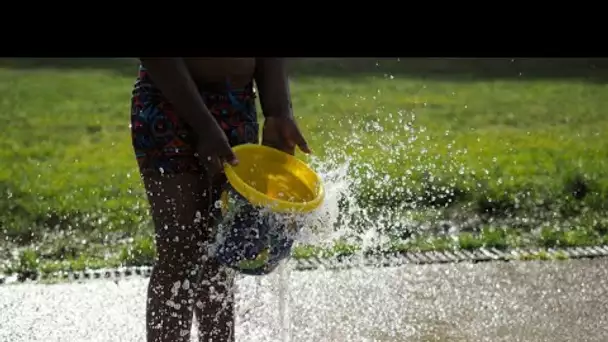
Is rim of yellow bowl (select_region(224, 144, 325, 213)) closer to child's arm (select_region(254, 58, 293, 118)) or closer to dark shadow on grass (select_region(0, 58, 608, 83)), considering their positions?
child's arm (select_region(254, 58, 293, 118))

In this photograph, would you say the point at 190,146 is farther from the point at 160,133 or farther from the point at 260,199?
the point at 260,199

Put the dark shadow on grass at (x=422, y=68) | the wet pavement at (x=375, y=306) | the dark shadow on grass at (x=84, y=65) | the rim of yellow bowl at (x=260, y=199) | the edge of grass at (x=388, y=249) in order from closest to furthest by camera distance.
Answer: the rim of yellow bowl at (x=260, y=199), the wet pavement at (x=375, y=306), the edge of grass at (x=388, y=249), the dark shadow on grass at (x=84, y=65), the dark shadow on grass at (x=422, y=68)

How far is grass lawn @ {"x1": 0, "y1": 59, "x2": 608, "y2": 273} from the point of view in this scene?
343cm

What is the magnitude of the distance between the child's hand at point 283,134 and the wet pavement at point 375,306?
596 millimetres

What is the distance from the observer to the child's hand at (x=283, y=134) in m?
2.17

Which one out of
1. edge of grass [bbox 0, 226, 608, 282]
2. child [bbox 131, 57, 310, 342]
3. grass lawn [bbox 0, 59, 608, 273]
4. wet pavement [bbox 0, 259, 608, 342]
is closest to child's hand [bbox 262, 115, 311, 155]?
child [bbox 131, 57, 310, 342]

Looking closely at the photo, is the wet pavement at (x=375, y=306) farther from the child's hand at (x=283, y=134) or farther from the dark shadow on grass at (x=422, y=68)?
the dark shadow on grass at (x=422, y=68)

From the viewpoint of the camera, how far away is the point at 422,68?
21.9 feet

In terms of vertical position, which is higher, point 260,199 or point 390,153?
point 390,153

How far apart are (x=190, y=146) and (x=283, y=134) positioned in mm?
253

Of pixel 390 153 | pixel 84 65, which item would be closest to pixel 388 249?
pixel 390 153

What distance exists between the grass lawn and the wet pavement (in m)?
0.21

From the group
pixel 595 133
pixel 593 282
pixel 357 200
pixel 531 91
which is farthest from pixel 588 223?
pixel 531 91

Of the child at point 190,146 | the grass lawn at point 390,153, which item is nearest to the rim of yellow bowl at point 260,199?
the child at point 190,146
